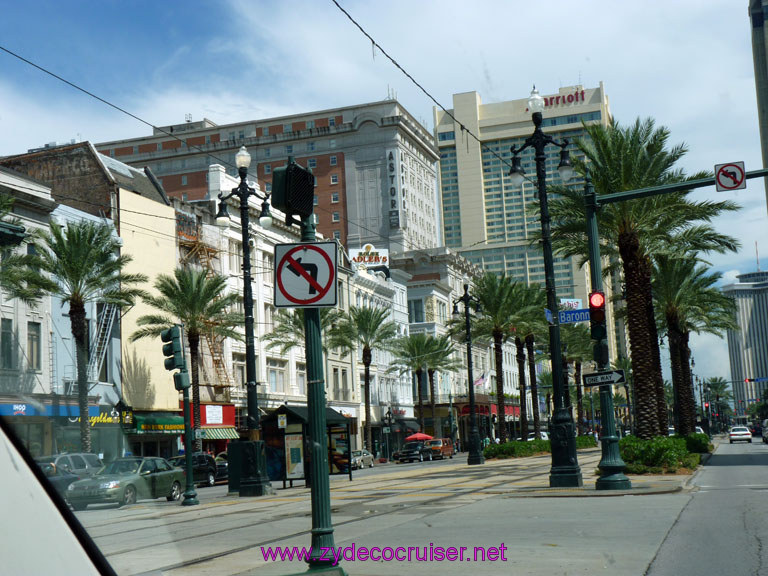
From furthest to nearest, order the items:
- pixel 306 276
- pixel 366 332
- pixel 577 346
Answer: pixel 577 346, pixel 366 332, pixel 306 276

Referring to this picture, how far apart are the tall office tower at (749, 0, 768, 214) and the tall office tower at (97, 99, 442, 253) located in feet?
284

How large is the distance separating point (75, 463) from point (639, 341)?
2430 cm

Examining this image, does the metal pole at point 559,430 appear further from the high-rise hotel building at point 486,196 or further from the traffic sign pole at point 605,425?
the high-rise hotel building at point 486,196

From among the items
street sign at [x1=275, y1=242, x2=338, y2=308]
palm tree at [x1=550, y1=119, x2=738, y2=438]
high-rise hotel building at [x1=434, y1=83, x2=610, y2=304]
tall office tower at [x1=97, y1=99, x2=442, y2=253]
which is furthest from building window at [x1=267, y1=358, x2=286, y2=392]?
high-rise hotel building at [x1=434, y1=83, x2=610, y2=304]

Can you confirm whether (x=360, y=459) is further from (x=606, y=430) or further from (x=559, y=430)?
(x=606, y=430)

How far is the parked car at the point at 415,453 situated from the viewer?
2224 inches

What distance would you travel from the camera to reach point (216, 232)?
1956 inches

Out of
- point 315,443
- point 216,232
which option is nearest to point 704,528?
point 315,443

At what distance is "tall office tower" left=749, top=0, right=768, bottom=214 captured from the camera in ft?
515

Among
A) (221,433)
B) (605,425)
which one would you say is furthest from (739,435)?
(605,425)

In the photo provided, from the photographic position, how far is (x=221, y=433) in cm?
4800

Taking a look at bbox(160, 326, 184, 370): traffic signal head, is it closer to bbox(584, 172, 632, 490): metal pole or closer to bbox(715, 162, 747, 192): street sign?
bbox(584, 172, 632, 490): metal pole

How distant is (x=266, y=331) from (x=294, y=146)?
166 ft

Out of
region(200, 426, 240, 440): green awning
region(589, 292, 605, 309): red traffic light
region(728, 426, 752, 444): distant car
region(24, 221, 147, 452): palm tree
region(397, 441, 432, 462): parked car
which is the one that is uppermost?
region(589, 292, 605, 309): red traffic light
